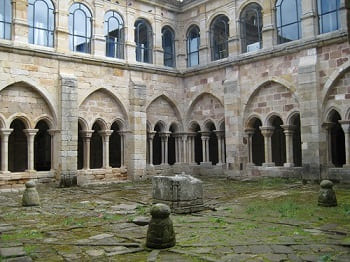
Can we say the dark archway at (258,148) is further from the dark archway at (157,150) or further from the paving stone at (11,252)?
the paving stone at (11,252)

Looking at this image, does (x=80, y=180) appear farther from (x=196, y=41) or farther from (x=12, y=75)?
(x=196, y=41)

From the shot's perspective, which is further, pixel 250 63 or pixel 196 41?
pixel 196 41

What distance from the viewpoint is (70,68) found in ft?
46.1

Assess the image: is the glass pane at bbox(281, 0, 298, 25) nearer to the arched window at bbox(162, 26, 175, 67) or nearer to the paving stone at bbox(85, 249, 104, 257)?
the arched window at bbox(162, 26, 175, 67)

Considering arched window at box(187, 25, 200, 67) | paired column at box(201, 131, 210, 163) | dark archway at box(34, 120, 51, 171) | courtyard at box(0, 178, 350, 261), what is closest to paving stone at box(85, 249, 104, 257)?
courtyard at box(0, 178, 350, 261)

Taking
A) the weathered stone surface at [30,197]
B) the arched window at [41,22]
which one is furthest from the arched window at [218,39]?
the weathered stone surface at [30,197]

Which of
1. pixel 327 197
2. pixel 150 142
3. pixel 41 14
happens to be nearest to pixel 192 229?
pixel 327 197

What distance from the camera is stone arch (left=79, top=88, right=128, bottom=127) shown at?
14.6 metres

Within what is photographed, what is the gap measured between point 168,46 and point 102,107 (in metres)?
4.72

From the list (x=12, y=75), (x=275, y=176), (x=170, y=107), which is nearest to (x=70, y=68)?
(x=12, y=75)

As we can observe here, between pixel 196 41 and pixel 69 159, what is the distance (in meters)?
7.92

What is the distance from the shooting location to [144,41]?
56.7 ft

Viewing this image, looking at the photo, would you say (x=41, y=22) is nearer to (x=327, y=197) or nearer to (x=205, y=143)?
(x=205, y=143)

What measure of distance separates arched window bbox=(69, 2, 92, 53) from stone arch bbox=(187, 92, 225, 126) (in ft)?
17.2
